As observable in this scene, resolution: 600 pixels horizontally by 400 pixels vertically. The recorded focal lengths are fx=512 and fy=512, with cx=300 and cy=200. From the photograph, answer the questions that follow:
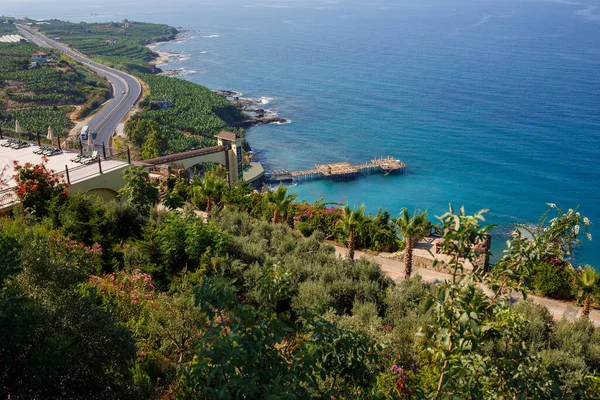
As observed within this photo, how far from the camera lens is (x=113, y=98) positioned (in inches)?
3083

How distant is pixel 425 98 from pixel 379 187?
35.3m

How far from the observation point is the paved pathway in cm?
1547

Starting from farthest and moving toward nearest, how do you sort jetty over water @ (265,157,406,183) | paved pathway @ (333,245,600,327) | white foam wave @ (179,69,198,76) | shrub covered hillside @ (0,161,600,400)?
white foam wave @ (179,69,198,76)
jetty over water @ (265,157,406,183)
paved pathway @ (333,245,600,327)
shrub covered hillside @ (0,161,600,400)

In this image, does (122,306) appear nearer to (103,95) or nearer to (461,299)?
(461,299)

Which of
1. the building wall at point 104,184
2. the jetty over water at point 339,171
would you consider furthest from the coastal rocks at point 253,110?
the building wall at point 104,184

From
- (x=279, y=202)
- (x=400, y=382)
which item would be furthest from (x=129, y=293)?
(x=279, y=202)

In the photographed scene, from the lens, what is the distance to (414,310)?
12180mm

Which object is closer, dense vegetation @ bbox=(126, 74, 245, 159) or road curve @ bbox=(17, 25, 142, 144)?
dense vegetation @ bbox=(126, 74, 245, 159)

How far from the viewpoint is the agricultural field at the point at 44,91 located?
63.3 m

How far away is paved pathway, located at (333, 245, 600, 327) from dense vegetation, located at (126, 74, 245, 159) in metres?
37.1

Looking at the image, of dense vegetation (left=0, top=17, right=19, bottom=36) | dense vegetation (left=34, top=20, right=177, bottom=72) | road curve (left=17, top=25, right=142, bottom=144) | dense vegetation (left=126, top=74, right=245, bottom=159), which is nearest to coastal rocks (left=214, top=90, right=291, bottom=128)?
dense vegetation (left=126, top=74, right=245, bottom=159)

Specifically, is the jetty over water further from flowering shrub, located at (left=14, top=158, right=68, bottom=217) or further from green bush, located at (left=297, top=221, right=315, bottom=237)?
flowering shrub, located at (left=14, top=158, right=68, bottom=217)

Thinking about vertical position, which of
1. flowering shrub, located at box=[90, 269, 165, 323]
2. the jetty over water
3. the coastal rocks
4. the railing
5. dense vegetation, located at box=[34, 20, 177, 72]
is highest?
dense vegetation, located at box=[34, 20, 177, 72]

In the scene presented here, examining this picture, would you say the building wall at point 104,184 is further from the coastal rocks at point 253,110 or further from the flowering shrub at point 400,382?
the coastal rocks at point 253,110
